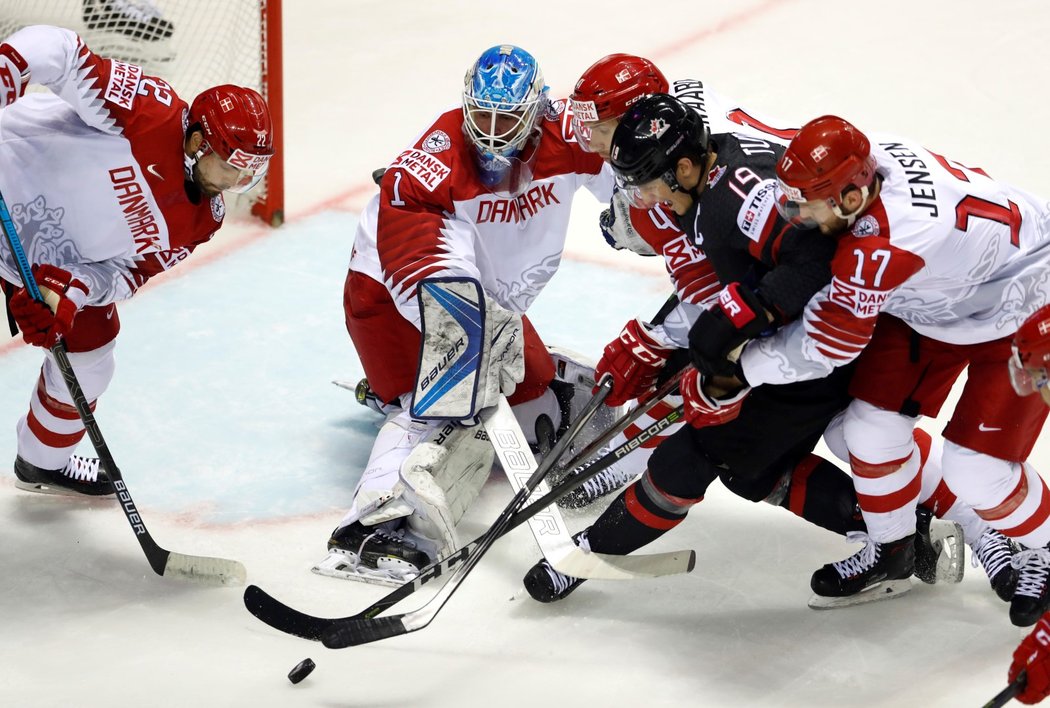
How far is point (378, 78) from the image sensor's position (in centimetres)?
664

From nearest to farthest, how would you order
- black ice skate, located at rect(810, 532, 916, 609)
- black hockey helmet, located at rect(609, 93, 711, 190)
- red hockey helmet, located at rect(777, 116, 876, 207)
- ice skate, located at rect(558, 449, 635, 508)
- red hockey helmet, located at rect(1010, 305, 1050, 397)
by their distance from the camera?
red hockey helmet, located at rect(1010, 305, 1050, 397) → red hockey helmet, located at rect(777, 116, 876, 207) → black hockey helmet, located at rect(609, 93, 711, 190) → black ice skate, located at rect(810, 532, 916, 609) → ice skate, located at rect(558, 449, 635, 508)

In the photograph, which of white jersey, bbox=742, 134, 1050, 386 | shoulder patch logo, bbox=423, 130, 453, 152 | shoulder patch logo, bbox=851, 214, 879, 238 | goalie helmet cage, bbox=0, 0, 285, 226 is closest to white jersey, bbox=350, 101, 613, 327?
shoulder patch logo, bbox=423, 130, 453, 152

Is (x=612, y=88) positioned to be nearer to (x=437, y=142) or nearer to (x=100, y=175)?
(x=437, y=142)

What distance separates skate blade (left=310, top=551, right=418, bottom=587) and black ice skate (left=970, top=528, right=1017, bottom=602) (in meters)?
1.32

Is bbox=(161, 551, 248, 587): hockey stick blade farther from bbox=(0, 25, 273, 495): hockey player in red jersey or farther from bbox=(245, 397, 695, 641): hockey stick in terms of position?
bbox=(0, 25, 273, 495): hockey player in red jersey

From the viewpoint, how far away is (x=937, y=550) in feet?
10.6

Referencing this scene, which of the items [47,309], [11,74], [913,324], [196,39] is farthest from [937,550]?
[196,39]

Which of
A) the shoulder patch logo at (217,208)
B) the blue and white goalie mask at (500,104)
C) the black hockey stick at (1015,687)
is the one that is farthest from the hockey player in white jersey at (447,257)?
the black hockey stick at (1015,687)

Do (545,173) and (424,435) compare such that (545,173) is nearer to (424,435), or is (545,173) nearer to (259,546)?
(424,435)

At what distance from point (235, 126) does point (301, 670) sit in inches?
48.0

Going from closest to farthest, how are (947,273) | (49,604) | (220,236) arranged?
(947,273), (49,604), (220,236)

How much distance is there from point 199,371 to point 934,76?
380 centimetres

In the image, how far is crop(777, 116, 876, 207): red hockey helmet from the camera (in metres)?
2.63

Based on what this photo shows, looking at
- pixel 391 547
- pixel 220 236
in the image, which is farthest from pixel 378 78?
pixel 391 547
